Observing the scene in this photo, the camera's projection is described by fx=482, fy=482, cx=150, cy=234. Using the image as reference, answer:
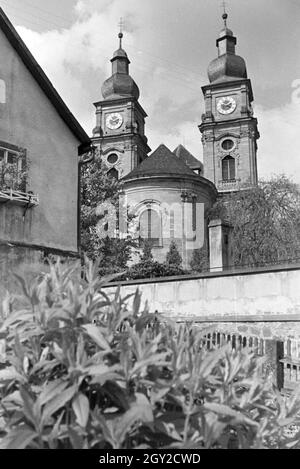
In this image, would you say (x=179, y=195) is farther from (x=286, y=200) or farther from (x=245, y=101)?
(x=245, y=101)

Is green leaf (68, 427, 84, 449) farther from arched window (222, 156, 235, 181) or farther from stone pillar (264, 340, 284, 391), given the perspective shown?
arched window (222, 156, 235, 181)

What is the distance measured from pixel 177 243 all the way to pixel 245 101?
2607cm

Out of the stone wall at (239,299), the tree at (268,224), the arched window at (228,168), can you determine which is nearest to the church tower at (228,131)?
the arched window at (228,168)

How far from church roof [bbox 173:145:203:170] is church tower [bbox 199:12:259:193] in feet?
13.5

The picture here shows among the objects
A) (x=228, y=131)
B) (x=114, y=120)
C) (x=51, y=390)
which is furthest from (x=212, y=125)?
(x=51, y=390)

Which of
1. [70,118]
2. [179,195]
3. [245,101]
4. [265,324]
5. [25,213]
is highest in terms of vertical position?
[245,101]

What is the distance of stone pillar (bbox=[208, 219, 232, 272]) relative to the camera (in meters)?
17.5

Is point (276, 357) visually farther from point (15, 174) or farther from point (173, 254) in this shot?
point (173, 254)

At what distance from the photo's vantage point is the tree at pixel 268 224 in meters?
27.1

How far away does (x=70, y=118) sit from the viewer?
1402 centimetres

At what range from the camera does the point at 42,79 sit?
43.9 ft

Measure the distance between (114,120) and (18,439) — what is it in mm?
58918

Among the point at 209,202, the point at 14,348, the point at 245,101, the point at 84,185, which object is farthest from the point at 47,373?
the point at 245,101
